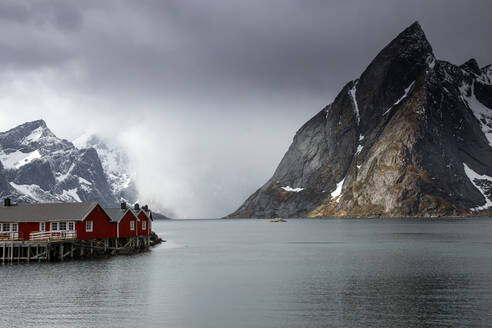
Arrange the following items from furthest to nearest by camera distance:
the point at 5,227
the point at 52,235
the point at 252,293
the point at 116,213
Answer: the point at 116,213, the point at 5,227, the point at 52,235, the point at 252,293

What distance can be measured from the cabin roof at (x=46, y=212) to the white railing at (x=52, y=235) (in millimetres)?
2147

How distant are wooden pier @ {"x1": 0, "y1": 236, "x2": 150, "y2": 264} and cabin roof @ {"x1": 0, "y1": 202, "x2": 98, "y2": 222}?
4.06 meters

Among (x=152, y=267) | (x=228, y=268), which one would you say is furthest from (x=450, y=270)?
(x=152, y=267)

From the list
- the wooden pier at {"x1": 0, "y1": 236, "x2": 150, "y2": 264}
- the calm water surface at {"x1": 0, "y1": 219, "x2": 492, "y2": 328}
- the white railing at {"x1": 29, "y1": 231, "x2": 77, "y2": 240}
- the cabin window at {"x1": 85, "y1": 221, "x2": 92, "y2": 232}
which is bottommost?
the calm water surface at {"x1": 0, "y1": 219, "x2": 492, "y2": 328}

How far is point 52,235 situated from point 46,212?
4705 millimetres

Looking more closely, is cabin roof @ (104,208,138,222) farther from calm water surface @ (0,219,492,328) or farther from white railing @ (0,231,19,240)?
white railing @ (0,231,19,240)

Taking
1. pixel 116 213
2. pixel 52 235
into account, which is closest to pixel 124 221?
pixel 116 213

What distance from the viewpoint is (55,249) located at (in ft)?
280

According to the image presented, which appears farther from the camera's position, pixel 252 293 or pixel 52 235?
pixel 52 235

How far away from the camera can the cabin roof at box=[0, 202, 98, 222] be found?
84.4m

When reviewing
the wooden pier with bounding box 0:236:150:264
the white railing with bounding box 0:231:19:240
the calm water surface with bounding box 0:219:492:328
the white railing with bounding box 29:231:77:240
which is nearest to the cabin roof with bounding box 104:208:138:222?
the wooden pier with bounding box 0:236:150:264

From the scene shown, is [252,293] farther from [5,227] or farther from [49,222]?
[5,227]

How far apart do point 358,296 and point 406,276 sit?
15922mm

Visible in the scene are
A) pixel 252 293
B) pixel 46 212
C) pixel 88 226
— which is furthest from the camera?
pixel 88 226
